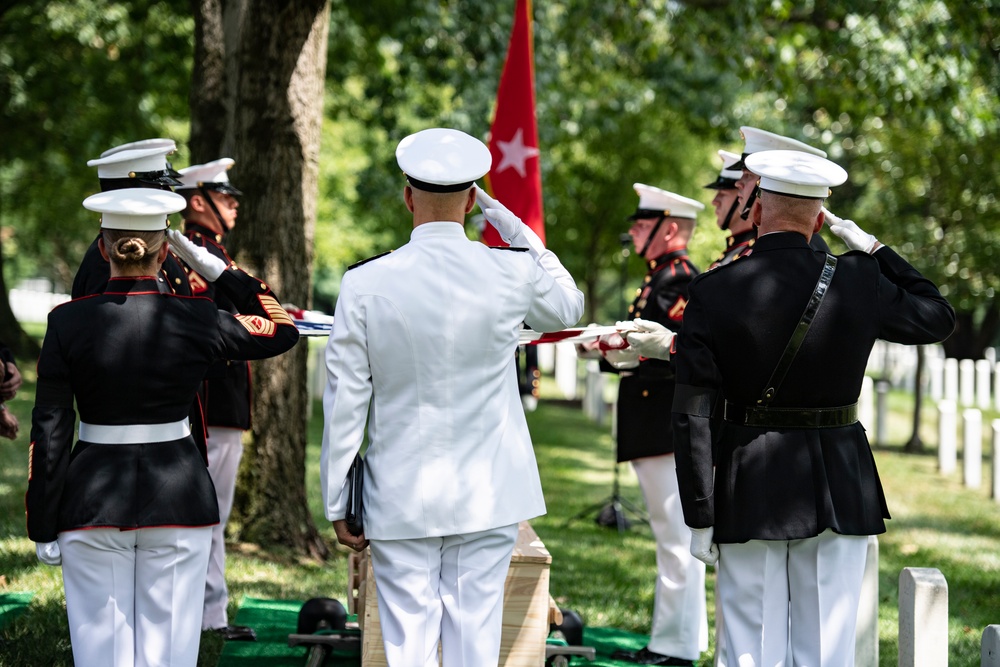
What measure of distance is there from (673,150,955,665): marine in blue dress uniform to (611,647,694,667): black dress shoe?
2.00 m

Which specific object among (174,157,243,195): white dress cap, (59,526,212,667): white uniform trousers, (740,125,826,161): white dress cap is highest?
(740,125,826,161): white dress cap

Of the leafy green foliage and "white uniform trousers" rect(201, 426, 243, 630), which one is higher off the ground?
the leafy green foliage

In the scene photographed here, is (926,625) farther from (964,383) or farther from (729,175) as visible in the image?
(964,383)

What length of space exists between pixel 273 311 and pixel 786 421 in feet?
6.96

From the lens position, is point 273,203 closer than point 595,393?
Yes

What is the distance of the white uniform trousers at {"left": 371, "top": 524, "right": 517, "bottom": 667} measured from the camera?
3.93 m

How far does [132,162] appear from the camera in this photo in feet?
18.1

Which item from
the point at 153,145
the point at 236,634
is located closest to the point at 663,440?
the point at 236,634

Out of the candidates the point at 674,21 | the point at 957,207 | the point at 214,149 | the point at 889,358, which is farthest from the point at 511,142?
the point at 889,358

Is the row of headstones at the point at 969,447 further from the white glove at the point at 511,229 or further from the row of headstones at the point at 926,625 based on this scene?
the white glove at the point at 511,229

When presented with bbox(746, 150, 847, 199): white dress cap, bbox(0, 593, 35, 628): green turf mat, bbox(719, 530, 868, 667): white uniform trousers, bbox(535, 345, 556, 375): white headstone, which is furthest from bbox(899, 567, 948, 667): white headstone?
bbox(535, 345, 556, 375): white headstone

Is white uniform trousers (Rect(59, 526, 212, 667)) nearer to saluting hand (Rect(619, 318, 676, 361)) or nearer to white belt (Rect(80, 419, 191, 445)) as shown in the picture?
white belt (Rect(80, 419, 191, 445))

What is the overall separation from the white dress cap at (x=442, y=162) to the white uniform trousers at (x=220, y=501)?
3.02 metres

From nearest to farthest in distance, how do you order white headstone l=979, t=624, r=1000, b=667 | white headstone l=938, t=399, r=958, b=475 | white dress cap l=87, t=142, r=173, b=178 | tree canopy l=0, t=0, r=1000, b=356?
white headstone l=979, t=624, r=1000, b=667, white dress cap l=87, t=142, r=173, b=178, tree canopy l=0, t=0, r=1000, b=356, white headstone l=938, t=399, r=958, b=475
